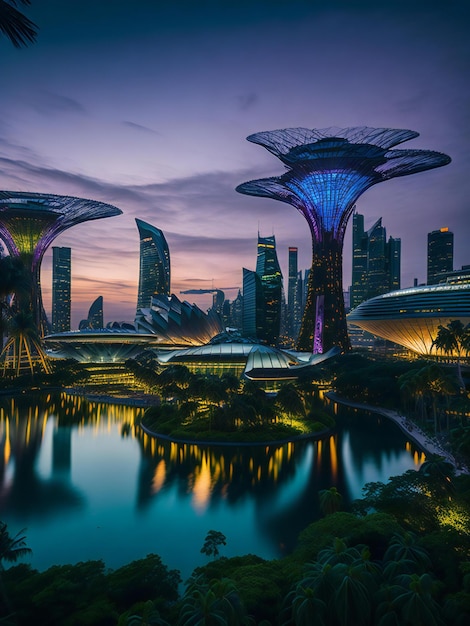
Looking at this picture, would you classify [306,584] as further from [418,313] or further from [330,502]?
[418,313]

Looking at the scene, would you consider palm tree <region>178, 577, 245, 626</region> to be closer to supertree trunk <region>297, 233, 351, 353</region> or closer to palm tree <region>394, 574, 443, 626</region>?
palm tree <region>394, 574, 443, 626</region>

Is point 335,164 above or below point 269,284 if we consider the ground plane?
above

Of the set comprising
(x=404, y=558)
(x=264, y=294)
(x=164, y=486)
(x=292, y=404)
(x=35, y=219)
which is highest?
(x=35, y=219)

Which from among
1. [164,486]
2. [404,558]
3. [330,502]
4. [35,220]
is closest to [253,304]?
[35,220]

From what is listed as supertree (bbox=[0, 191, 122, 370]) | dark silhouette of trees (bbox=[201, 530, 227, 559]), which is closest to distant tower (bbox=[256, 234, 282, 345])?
supertree (bbox=[0, 191, 122, 370])

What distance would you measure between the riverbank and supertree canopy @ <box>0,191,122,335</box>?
237 ft

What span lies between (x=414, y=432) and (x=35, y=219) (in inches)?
3748

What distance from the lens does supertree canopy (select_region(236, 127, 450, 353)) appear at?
87.6 meters

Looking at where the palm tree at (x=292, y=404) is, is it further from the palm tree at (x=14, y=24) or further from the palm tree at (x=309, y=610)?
the palm tree at (x=14, y=24)

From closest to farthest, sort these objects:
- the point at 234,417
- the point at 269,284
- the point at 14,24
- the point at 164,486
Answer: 1. the point at 14,24
2. the point at 164,486
3. the point at 234,417
4. the point at 269,284

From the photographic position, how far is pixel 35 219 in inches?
4163

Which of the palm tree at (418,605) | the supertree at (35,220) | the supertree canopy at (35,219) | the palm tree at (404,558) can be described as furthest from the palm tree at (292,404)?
the supertree canopy at (35,219)

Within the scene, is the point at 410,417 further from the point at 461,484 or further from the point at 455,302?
the point at 455,302

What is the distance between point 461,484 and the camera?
2611 centimetres
